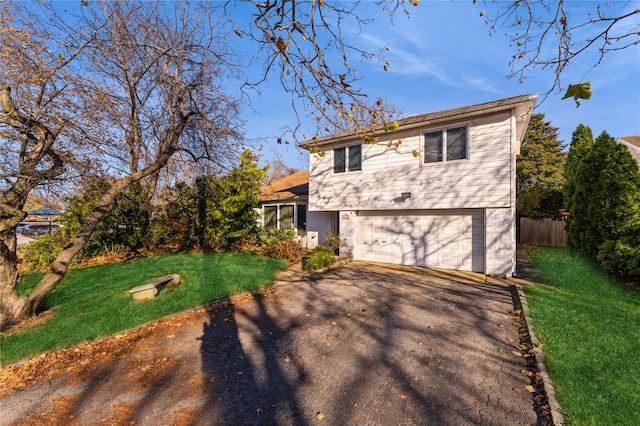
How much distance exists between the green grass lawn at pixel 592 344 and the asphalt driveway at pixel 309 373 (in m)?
0.45

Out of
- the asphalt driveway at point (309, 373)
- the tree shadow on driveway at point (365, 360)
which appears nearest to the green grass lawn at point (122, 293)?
the asphalt driveway at point (309, 373)

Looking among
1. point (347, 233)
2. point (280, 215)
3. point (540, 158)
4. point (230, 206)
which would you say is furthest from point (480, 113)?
point (540, 158)

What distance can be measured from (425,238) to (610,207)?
16.8 ft

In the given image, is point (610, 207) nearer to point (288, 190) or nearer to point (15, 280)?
point (288, 190)

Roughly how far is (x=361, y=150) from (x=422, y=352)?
8913mm

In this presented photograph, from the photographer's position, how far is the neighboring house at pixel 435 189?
9.20m

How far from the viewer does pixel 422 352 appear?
4.60m

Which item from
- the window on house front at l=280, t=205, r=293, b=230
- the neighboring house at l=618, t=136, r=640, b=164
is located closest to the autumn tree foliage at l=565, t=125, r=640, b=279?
the window on house front at l=280, t=205, r=293, b=230

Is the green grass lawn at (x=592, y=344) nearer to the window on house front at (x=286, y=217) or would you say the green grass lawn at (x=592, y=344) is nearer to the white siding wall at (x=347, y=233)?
the white siding wall at (x=347, y=233)

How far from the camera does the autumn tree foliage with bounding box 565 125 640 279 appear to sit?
7848 mm

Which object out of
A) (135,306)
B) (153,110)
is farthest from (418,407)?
(153,110)

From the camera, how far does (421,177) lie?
35.0 feet

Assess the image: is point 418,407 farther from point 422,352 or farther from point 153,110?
point 153,110

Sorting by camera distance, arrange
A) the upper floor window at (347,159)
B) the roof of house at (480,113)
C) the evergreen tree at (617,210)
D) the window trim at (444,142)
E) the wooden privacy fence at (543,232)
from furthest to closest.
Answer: the wooden privacy fence at (543,232) → the upper floor window at (347,159) → the window trim at (444,142) → the roof of house at (480,113) → the evergreen tree at (617,210)
